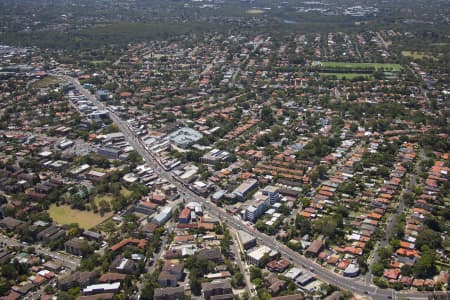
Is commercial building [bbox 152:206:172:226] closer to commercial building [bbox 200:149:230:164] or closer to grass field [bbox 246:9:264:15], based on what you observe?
commercial building [bbox 200:149:230:164]

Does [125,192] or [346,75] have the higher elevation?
[346,75]

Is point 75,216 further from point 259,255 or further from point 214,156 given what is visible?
point 259,255

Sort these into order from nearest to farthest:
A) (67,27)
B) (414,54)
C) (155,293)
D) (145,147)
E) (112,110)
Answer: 1. (155,293)
2. (145,147)
3. (112,110)
4. (414,54)
5. (67,27)

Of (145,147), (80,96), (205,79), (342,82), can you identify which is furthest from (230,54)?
(145,147)

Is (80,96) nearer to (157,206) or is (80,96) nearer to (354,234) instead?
(157,206)

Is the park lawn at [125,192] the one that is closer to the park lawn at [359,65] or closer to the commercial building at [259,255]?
the commercial building at [259,255]

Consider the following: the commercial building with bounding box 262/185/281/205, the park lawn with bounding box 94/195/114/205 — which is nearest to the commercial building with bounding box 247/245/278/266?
the commercial building with bounding box 262/185/281/205

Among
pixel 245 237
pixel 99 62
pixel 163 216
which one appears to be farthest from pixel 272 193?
pixel 99 62
